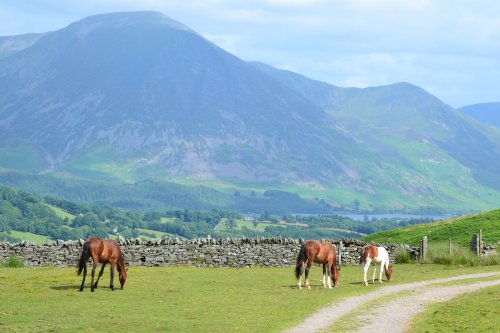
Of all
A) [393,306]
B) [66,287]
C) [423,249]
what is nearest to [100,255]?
[66,287]

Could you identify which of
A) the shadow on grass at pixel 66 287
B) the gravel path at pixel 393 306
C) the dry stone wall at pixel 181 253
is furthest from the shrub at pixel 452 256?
the shadow on grass at pixel 66 287

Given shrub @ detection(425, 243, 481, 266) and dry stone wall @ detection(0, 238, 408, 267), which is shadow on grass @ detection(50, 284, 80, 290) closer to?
dry stone wall @ detection(0, 238, 408, 267)

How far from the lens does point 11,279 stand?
45.7 meters

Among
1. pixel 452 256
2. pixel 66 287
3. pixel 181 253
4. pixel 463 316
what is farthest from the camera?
pixel 181 253

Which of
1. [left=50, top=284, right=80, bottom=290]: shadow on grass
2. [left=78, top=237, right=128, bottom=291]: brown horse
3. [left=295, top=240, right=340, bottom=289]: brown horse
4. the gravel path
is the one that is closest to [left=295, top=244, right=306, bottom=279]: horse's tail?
[left=295, top=240, right=340, bottom=289]: brown horse

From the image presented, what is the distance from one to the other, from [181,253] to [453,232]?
2755 centimetres

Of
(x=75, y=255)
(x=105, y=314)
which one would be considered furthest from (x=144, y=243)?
(x=105, y=314)

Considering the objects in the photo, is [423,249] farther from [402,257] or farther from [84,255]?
[84,255]

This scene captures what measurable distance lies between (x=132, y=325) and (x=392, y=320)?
33.5ft

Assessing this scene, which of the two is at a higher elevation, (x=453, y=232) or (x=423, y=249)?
(x=453, y=232)

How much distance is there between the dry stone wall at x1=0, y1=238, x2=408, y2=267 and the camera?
205 feet

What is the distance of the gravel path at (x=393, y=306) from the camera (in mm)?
31516

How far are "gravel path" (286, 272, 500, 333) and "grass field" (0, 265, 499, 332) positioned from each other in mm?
783

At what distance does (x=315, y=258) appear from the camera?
146ft
